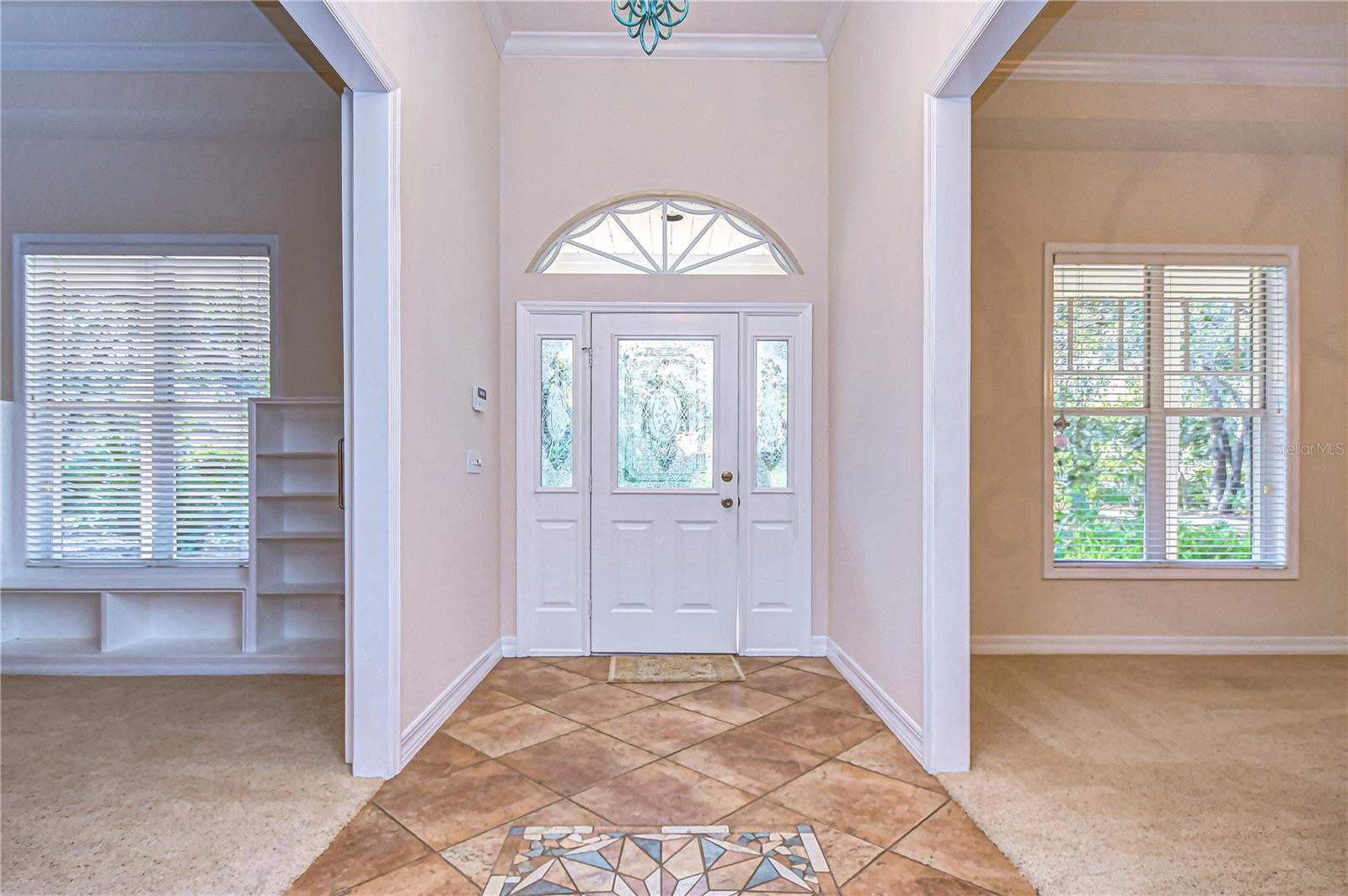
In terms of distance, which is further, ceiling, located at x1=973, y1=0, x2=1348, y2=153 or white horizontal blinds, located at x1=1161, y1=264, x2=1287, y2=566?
white horizontal blinds, located at x1=1161, y1=264, x2=1287, y2=566

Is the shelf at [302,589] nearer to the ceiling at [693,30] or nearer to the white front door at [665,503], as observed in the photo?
the white front door at [665,503]

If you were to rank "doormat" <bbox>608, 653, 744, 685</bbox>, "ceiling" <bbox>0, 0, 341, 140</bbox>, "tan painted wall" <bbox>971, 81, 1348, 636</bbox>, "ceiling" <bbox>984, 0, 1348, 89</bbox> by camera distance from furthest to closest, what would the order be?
"tan painted wall" <bbox>971, 81, 1348, 636</bbox> → "doormat" <bbox>608, 653, 744, 685</bbox> → "ceiling" <bbox>0, 0, 341, 140</bbox> → "ceiling" <bbox>984, 0, 1348, 89</bbox>

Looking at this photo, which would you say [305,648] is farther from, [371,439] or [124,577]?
[371,439]

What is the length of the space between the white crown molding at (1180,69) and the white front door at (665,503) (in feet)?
6.66

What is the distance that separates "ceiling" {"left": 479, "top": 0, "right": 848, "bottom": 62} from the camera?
11.9ft

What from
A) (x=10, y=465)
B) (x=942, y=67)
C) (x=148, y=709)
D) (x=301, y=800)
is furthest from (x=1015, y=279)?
(x=10, y=465)

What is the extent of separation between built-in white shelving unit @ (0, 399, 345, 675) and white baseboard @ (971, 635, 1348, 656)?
12.2 ft

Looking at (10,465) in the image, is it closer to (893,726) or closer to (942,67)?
(893,726)

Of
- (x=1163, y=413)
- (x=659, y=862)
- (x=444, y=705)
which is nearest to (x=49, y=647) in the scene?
(x=444, y=705)

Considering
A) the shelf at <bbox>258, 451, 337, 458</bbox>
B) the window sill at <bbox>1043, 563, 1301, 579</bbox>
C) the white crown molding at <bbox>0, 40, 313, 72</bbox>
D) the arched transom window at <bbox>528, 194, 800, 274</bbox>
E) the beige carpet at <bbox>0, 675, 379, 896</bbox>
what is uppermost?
the white crown molding at <bbox>0, 40, 313, 72</bbox>

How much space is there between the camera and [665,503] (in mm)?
3957

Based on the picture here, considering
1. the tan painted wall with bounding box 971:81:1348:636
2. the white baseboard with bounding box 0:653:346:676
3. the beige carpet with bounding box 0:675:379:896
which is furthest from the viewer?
the tan painted wall with bounding box 971:81:1348:636

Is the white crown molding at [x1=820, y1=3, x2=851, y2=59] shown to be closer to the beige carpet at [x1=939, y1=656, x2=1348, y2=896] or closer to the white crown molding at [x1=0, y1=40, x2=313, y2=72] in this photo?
the white crown molding at [x1=0, y1=40, x2=313, y2=72]

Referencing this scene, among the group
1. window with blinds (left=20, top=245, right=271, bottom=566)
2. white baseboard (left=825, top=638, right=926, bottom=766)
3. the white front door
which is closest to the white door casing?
the white front door
